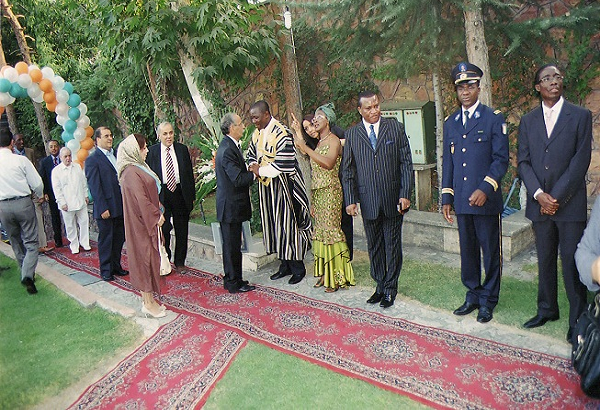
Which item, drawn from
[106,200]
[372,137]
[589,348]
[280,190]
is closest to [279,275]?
[280,190]

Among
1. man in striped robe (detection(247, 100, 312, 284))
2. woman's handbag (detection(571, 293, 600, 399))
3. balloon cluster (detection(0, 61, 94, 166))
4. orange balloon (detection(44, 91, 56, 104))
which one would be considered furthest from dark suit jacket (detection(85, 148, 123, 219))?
woman's handbag (detection(571, 293, 600, 399))

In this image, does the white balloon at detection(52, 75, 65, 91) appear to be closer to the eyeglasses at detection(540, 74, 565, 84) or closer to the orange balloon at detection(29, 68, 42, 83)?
the orange balloon at detection(29, 68, 42, 83)

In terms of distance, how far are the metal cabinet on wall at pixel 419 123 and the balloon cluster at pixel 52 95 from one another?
5114 mm

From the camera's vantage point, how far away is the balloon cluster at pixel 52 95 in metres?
7.31

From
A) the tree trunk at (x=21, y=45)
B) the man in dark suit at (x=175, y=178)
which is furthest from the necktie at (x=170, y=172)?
the tree trunk at (x=21, y=45)

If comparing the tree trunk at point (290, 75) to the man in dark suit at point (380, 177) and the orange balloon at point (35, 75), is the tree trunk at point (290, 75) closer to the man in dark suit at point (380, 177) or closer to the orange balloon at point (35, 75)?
the man in dark suit at point (380, 177)

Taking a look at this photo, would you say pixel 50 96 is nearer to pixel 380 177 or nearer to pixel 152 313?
pixel 152 313

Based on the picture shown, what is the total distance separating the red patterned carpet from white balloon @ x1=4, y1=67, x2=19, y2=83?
14.9ft

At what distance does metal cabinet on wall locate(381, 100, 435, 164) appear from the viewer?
7.54 meters

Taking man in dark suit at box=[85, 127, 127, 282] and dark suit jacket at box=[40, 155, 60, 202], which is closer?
man in dark suit at box=[85, 127, 127, 282]

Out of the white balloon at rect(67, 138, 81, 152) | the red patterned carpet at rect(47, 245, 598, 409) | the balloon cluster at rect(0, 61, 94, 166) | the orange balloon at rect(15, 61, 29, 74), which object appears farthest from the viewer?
the white balloon at rect(67, 138, 81, 152)

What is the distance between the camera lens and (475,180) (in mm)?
3953

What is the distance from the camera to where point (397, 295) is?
4.77 meters

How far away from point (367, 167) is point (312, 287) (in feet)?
5.00
